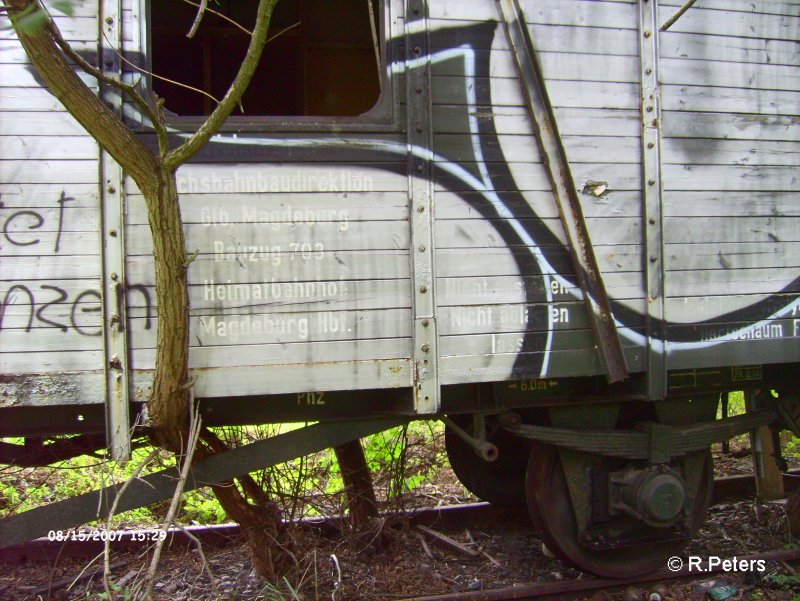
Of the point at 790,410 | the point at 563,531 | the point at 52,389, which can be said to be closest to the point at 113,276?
the point at 52,389

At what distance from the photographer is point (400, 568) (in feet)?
13.8

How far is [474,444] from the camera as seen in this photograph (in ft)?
11.9

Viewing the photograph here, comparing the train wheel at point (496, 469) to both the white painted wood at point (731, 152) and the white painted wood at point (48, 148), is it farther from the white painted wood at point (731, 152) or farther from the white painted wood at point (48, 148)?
the white painted wood at point (48, 148)

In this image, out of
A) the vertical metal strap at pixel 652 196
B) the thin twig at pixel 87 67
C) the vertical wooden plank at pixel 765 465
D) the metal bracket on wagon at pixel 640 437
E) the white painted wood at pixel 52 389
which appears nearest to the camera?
the thin twig at pixel 87 67

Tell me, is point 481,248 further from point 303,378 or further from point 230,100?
point 230,100

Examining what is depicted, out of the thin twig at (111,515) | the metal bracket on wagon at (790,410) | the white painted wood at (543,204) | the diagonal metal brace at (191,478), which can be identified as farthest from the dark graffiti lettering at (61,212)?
the metal bracket on wagon at (790,410)

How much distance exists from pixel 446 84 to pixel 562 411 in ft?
6.08

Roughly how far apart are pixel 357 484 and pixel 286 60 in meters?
2.99

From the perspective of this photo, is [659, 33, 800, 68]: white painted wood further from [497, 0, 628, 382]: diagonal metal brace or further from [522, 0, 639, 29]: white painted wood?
[497, 0, 628, 382]: diagonal metal brace

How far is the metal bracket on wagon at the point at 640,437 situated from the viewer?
12.3 feet

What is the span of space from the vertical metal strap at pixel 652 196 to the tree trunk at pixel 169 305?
2.22m

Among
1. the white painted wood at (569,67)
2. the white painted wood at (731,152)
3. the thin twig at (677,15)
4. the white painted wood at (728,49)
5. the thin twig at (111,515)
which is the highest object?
the thin twig at (677,15)

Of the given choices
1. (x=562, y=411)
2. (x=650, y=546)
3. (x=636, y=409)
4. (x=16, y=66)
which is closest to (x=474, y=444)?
(x=562, y=411)

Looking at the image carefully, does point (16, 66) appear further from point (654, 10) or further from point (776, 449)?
point (776, 449)
